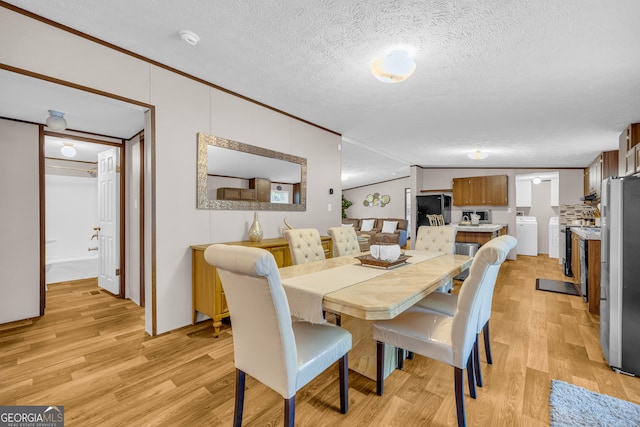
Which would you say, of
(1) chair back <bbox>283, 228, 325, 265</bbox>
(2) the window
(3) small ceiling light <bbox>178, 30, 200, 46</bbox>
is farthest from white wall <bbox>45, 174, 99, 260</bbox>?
(1) chair back <bbox>283, 228, 325, 265</bbox>

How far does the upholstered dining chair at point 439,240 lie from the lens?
2.94m

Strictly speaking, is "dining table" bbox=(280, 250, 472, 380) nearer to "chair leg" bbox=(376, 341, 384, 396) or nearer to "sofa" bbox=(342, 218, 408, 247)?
"chair leg" bbox=(376, 341, 384, 396)

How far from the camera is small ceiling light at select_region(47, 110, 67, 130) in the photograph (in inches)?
106

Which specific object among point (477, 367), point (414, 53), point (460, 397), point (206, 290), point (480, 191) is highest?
point (414, 53)

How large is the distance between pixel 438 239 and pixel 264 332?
7.87ft

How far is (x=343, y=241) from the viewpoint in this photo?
2945mm

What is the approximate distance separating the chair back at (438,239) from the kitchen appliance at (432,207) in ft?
14.1

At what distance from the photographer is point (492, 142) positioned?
4746mm

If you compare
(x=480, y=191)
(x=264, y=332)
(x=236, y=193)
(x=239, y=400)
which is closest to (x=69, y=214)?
(x=236, y=193)

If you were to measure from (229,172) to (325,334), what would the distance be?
6.99 feet

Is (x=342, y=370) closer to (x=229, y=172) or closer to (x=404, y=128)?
(x=229, y=172)

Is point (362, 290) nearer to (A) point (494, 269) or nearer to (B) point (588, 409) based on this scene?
(A) point (494, 269)

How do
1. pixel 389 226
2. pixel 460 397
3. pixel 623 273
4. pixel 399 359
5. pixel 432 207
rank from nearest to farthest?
pixel 460 397 → pixel 623 273 → pixel 399 359 → pixel 432 207 → pixel 389 226

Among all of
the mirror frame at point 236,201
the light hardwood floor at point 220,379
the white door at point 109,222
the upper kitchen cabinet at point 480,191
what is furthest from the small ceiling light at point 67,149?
the upper kitchen cabinet at point 480,191
